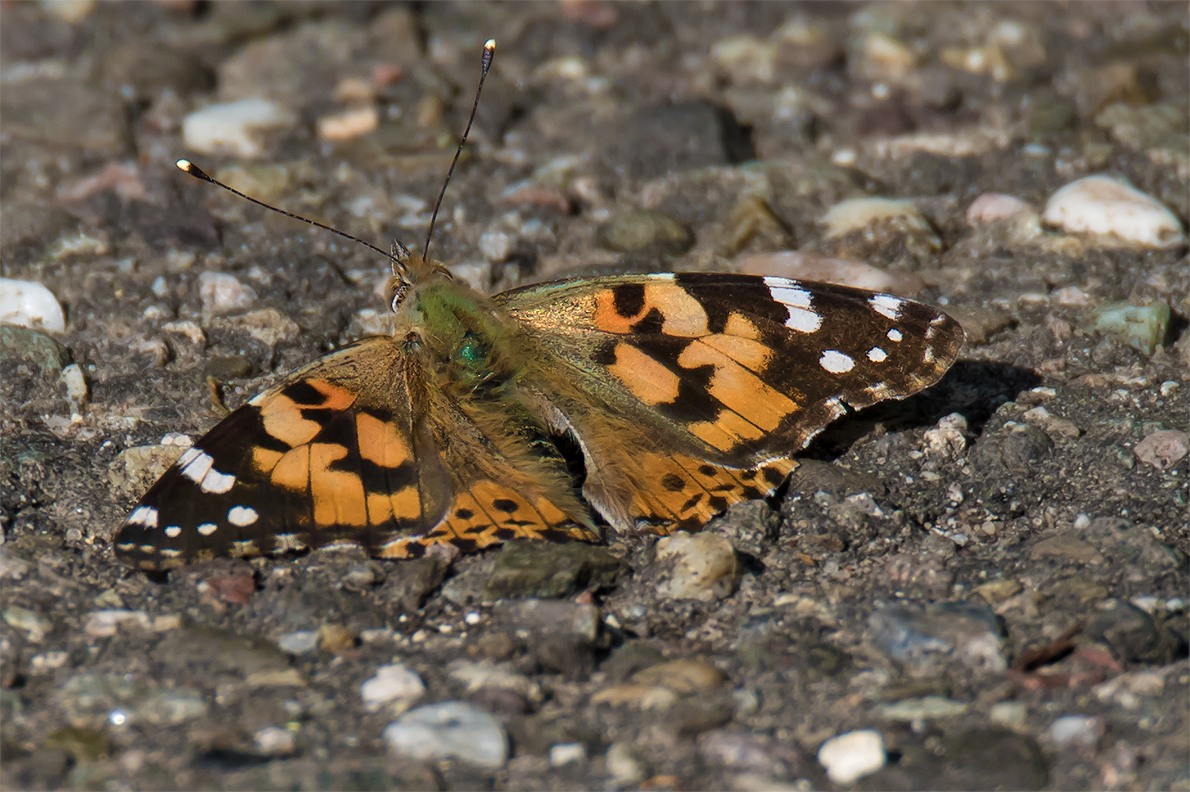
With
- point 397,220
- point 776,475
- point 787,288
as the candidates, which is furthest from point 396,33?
point 776,475

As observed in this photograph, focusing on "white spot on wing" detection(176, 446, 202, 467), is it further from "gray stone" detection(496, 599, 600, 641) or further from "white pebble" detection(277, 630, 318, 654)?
"gray stone" detection(496, 599, 600, 641)

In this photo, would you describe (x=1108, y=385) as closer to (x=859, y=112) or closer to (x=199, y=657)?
(x=859, y=112)

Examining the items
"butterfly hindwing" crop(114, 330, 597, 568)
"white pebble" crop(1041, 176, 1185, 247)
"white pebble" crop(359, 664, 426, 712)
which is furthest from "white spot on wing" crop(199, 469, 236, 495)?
"white pebble" crop(1041, 176, 1185, 247)

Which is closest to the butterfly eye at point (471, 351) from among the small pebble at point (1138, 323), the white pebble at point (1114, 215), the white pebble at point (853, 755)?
the white pebble at point (853, 755)

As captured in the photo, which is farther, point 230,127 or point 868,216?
point 230,127

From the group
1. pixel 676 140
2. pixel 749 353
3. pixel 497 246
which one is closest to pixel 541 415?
pixel 749 353

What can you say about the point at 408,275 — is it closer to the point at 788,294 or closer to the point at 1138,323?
the point at 788,294

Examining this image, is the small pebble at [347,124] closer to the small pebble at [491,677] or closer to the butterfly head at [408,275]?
the butterfly head at [408,275]

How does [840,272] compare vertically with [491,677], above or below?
above
